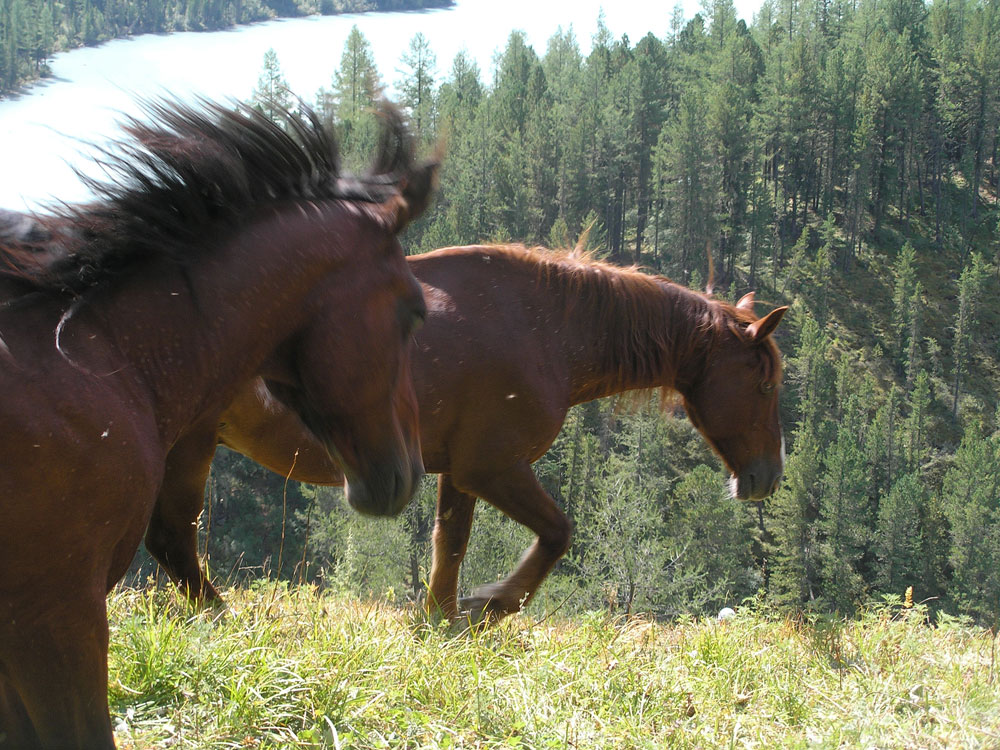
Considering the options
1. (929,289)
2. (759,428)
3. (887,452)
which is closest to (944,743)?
(759,428)

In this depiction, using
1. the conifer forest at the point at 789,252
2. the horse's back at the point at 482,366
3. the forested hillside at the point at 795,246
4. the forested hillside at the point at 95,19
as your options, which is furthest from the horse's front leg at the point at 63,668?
the forested hillside at the point at 795,246

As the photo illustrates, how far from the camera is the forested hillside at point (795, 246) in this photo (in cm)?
5109

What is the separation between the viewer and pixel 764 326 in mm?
5133

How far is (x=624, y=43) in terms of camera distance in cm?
9406

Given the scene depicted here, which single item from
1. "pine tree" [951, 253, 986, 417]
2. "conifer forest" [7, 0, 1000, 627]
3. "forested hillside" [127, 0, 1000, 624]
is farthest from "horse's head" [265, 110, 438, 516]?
"pine tree" [951, 253, 986, 417]

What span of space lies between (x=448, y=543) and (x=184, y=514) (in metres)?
1.46

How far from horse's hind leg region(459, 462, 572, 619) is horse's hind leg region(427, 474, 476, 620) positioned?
0.21m

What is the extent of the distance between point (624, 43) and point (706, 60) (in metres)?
9.97

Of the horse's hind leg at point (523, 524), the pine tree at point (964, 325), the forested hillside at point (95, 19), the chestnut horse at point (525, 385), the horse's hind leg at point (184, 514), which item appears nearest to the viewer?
the horse's hind leg at point (184, 514)

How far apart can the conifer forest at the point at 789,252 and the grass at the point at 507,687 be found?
99.0 ft

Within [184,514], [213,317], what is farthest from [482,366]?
[213,317]

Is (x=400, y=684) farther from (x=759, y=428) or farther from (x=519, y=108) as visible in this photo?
(x=519, y=108)

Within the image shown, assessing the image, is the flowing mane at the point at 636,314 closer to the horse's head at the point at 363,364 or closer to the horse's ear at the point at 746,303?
the horse's ear at the point at 746,303

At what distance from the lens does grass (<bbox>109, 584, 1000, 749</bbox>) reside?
111 inches
